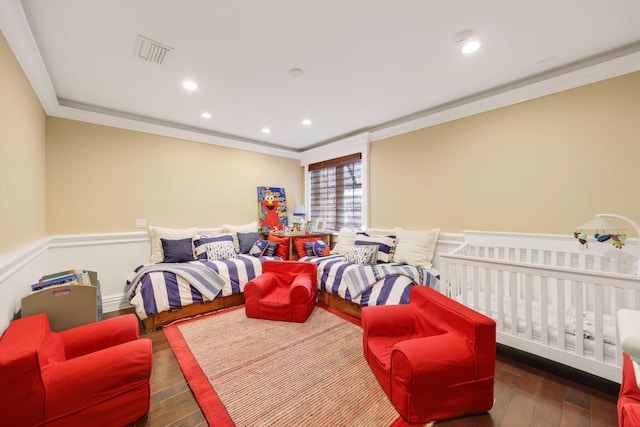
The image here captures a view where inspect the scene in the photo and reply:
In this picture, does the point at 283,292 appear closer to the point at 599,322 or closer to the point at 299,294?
the point at 299,294

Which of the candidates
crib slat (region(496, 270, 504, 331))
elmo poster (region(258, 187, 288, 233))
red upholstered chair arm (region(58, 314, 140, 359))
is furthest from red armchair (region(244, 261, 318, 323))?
crib slat (region(496, 270, 504, 331))

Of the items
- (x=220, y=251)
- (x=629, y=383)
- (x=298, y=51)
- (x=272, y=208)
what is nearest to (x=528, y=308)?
(x=629, y=383)

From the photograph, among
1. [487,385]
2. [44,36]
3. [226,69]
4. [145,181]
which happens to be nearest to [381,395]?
[487,385]

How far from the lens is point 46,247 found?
8.67 feet

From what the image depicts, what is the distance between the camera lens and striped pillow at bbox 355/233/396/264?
3240 mm

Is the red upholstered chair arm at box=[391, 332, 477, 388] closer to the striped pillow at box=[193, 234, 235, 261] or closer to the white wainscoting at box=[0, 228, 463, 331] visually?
the white wainscoting at box=[0, 228, 463, 331]

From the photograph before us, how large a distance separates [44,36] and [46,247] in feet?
6.72

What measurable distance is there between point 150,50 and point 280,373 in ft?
8.94

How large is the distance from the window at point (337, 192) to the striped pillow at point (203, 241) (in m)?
1.82

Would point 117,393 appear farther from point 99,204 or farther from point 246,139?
point 246,139

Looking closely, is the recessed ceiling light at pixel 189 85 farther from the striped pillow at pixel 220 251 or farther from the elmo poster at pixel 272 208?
the elmo poster at pixel 272 208

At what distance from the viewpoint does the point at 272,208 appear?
468 cm

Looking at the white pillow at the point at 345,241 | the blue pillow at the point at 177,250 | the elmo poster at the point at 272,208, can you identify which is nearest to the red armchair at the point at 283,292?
the white pillow at the point at 345,241

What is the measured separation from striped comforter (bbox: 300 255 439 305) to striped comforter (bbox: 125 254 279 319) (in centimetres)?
115
